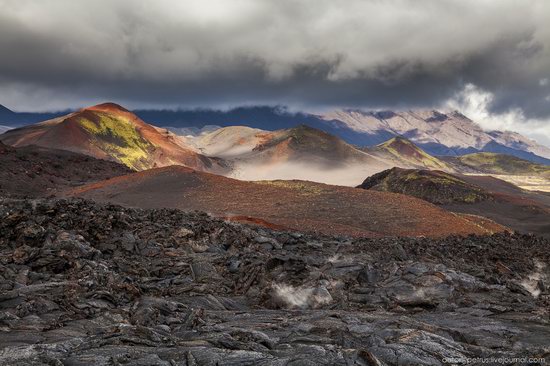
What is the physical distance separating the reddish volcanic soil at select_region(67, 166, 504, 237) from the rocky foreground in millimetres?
12395

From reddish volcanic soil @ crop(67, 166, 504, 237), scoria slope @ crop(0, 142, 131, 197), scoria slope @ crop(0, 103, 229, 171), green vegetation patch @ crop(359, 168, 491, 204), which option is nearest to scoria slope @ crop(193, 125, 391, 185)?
scoria slope @ crop(0, 103, 229, 171)

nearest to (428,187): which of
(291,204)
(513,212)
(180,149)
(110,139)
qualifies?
(513,212)

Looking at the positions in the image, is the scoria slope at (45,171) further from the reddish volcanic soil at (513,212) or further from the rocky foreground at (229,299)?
the reddish volcanic soil at (513,212)

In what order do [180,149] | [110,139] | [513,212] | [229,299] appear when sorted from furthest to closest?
1. [180,149]
2. [110,139]
3. [513,212]
4. [229,299]

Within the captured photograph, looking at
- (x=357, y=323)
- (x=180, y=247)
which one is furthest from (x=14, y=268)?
(x=357, y=323)

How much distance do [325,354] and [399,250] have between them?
1557 cm

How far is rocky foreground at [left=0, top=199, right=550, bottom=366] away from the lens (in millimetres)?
8461

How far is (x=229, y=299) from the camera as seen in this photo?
13859 mm

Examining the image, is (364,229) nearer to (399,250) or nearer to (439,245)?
(439,245)

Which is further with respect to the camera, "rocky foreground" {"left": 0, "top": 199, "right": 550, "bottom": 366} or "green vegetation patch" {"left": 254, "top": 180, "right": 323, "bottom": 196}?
"green vegetation patch" {"left": 254, "top": 180, "right": 323, "bottom": 196}

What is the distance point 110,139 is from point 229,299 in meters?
106

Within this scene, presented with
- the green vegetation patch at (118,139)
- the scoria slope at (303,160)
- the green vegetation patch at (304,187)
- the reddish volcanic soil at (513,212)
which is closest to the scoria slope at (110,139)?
the green vegetation patch at (118,139)

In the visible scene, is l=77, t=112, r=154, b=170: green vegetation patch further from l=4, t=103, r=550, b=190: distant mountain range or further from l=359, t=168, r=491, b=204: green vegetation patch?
l=359, t=168, r=491, b=204: green vegetation patch

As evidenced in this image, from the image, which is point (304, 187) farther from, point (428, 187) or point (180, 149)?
point (180, 149)
